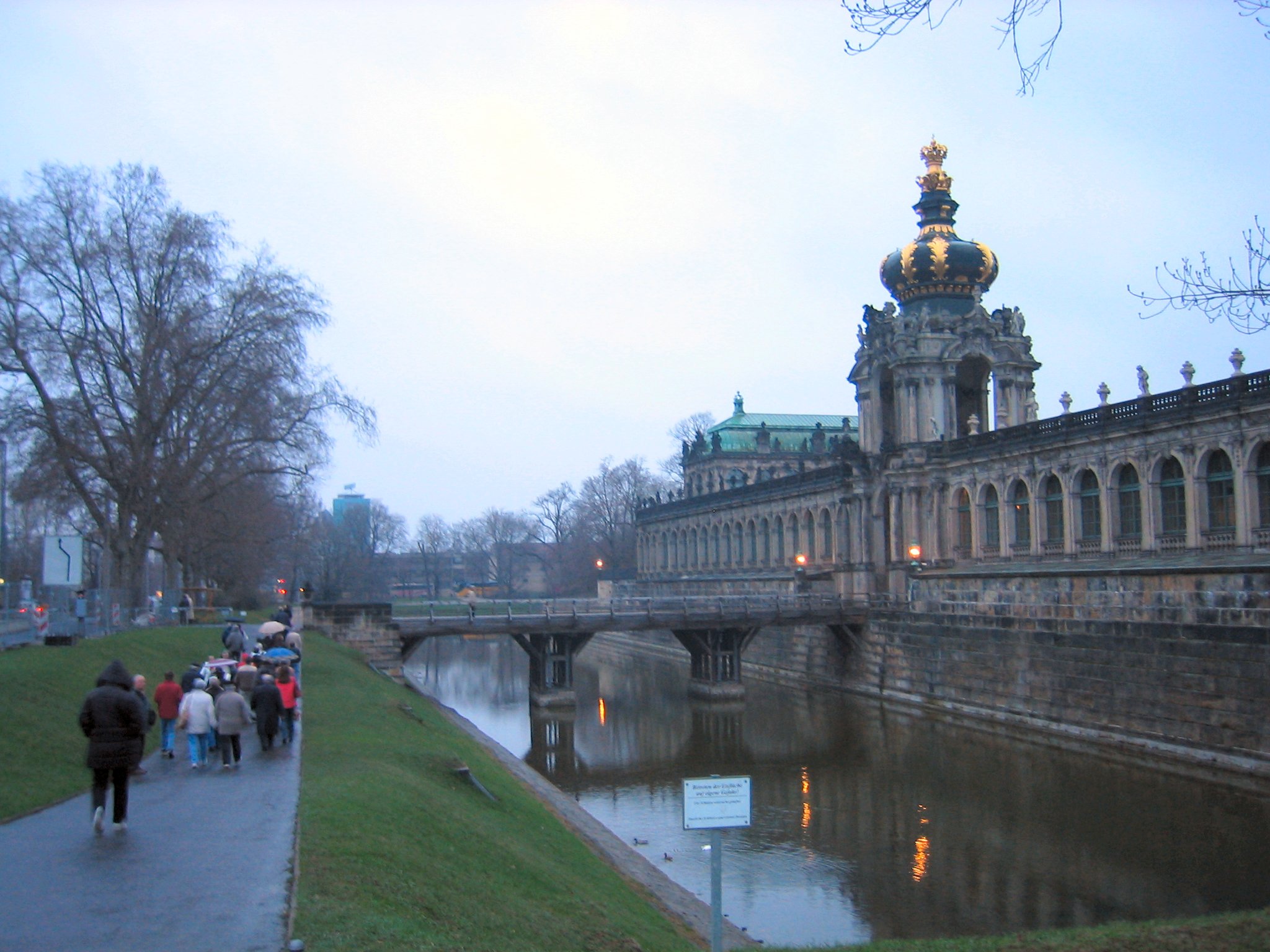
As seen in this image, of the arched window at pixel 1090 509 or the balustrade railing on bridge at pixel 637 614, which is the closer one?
the arched window at pixel 1090 509

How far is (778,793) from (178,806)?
19.0 meters

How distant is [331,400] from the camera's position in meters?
41.8

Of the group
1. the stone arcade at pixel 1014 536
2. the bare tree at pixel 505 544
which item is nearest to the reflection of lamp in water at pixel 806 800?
the stone arcade at pixel 1014 536

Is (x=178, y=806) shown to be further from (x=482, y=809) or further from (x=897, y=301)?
(x=897, y=301)

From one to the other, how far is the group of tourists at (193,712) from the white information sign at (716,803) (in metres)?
6.58

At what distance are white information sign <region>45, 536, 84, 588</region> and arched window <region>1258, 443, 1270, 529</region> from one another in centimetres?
3404

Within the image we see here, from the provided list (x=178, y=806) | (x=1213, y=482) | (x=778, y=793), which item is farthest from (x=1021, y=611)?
(x=178, y=806)

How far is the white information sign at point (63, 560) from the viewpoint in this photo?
28938mm

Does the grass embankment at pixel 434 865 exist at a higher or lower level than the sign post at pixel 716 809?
lower

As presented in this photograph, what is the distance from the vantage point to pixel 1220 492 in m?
39.9

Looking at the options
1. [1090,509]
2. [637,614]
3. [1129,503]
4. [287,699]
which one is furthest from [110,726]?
[1090,509]

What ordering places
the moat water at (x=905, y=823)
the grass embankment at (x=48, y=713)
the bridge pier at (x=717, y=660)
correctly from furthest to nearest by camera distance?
the bridge pier at (x=717, y=660)
the moat water at (x=905, y=823)
the grass embankment at (x=48, y=713)

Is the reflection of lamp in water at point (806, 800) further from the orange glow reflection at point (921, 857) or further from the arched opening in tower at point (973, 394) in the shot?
the arched opening in tower at point (973, 394)

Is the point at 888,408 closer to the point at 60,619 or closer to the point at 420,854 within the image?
the point at 60,619
